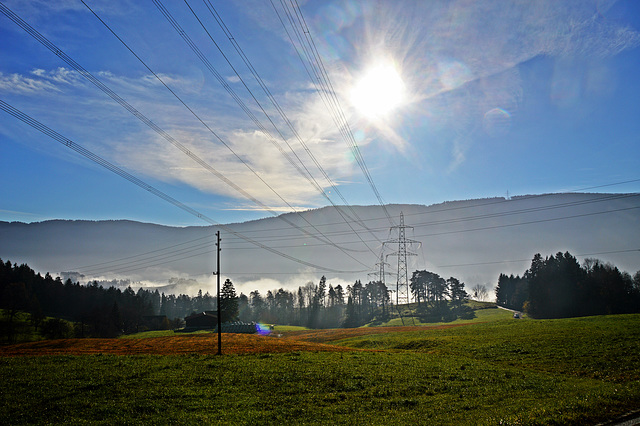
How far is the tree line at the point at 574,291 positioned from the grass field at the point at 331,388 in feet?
250

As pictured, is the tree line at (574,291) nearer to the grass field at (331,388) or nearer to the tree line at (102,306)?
the tree line at (102,306)

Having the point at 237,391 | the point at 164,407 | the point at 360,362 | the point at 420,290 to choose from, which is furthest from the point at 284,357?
the point at 420,290

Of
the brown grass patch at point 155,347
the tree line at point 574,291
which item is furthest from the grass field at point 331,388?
the tree line at point 574,291

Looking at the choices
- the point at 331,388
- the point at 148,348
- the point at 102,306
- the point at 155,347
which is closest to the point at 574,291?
the point at 331,388

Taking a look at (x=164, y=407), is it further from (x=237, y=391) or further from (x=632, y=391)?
(x=632, y=391)

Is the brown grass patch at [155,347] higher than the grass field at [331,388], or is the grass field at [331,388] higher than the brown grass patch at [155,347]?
the grass field at [331,388]

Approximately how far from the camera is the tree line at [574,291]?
98125mm

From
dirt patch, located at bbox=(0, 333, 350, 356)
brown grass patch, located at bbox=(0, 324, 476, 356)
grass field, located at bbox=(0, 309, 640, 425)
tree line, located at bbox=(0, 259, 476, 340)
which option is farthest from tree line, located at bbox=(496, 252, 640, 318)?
dirt patch, located at bbox=(0, 333, 350, 356)

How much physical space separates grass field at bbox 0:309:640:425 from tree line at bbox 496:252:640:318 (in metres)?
76.3

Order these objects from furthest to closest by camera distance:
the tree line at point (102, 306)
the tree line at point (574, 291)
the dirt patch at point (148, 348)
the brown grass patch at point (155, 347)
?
1. the tree line at point (102, 306)
2. the tree line at point (574, 291)
3. the brown grass patch at point (155, 347)
4. the dirt patch at point (148, 348)

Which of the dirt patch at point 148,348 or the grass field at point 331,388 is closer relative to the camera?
the grass field at point 331,388

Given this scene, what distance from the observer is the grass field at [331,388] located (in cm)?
1875

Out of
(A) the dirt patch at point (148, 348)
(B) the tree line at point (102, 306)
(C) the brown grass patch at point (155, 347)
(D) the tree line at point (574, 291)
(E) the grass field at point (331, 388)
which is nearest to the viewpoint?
(E) the grass field at point (331, 388)

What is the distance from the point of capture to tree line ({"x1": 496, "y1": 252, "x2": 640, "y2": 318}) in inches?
3863
